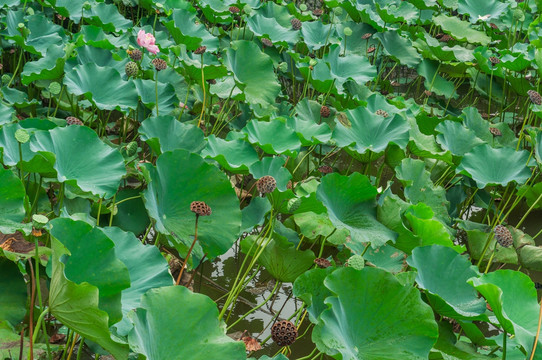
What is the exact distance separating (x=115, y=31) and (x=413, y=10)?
169 cm

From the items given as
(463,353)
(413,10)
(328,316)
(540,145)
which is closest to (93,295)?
(328,316)

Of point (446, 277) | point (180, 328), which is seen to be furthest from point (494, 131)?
point (180, 328)

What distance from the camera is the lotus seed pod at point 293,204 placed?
5.62ft

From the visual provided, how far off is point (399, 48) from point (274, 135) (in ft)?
4.48

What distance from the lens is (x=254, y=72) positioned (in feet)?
8.22

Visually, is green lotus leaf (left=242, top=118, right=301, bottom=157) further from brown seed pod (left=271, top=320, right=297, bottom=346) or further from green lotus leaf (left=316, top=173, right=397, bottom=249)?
brown seed pod (left=271, top=320, right=297, bottom=346)

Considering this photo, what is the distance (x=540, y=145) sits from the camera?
2291mm

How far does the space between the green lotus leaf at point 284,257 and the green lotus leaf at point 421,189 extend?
54 centimetres

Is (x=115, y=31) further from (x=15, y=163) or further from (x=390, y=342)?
(x=390, y=342)

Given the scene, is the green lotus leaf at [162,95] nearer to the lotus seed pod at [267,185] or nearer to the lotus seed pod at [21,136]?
the lotus seed pod at [267,185]

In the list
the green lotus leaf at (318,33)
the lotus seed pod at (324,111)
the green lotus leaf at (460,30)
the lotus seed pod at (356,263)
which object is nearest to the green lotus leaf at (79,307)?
the lotus seed pod at (356,263)

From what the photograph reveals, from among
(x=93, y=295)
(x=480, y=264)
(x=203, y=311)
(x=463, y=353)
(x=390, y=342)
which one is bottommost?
(x=480, y=264)

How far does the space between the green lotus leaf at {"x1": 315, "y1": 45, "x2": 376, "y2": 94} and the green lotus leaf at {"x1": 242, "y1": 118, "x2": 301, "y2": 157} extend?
0.69 metres

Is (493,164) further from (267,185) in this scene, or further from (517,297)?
(267,185)
